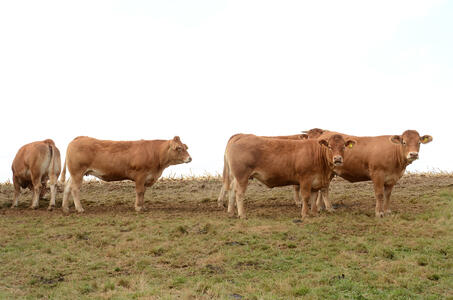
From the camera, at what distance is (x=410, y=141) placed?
14734 mm

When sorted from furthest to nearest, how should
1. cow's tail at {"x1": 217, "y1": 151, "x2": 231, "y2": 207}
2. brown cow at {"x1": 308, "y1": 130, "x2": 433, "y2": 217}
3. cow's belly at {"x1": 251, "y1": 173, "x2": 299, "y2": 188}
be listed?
cow's tail at {"x1": 217, "y1": 151, "x2": 231, "y2": 207} → brown cow at {"x1": 308, "y1": 130, "x2": 433, "y2": 217} → cow's belly at {"x1": 251, "y1": 173, "x2": 299, "y2": 188}

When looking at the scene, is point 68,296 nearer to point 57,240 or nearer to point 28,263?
point 28,263

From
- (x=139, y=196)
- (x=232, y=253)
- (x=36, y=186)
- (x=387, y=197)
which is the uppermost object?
(x=387, y=197)

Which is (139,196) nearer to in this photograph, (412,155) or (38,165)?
(38,165)

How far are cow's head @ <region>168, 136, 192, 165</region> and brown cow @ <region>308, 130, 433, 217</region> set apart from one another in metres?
5.24

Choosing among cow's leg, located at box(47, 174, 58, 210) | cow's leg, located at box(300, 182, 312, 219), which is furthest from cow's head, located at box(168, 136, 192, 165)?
cow's leg, located at box(300, 182, 312, 219)

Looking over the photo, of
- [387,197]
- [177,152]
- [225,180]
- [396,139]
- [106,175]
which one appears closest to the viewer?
[396,139]

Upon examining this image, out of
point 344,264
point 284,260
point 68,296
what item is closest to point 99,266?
point 68,296

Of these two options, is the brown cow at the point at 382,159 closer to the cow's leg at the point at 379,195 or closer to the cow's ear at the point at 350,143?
the cow's leg at the point at 379,195

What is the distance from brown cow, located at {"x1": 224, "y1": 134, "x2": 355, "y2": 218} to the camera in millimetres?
14516

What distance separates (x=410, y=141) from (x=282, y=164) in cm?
359

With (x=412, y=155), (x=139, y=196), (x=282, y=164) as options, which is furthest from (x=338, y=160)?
(x=139, y=196)

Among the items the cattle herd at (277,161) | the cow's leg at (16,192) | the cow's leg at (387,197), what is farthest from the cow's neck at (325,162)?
the cow's leg at (16,192)

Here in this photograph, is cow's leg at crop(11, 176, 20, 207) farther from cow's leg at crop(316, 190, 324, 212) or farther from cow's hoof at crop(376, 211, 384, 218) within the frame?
cow's hoof at crop(376, 211, 384, 218)
